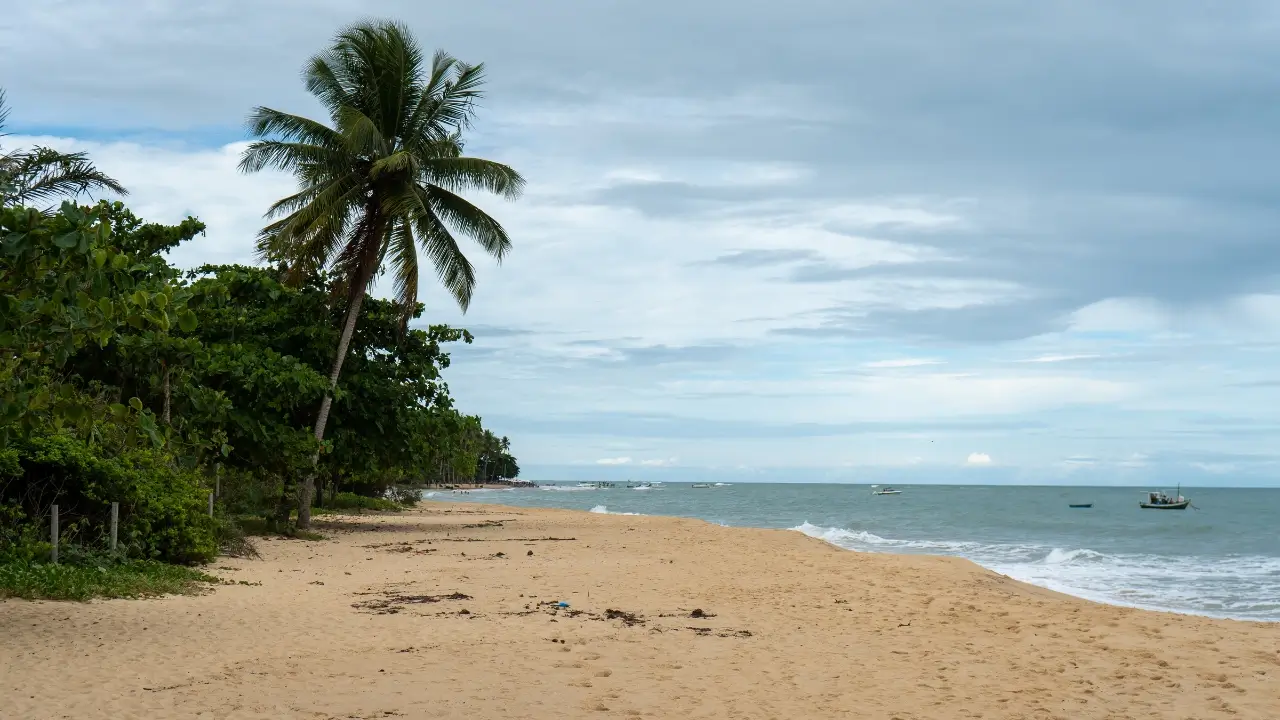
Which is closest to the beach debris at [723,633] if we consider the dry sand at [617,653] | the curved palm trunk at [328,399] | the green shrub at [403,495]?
the dry sand at [617,653]

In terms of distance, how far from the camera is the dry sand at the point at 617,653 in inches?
297

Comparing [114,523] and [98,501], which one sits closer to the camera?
[114,523]

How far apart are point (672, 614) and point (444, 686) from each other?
14.4 ft

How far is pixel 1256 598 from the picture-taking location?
755 inches

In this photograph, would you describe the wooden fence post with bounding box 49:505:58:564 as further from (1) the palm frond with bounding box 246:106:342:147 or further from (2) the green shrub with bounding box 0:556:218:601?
(1) the palm frond with bounding box 246:106:342:147

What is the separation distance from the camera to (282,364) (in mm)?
20734

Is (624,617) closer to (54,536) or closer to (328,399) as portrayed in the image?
(54,536)

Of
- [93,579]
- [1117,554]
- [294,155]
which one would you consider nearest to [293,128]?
[294,155]

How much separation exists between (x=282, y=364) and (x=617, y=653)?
13.5m

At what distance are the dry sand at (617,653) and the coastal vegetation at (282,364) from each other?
176cm

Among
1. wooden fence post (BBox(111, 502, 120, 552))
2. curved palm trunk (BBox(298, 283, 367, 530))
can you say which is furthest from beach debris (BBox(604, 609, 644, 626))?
curved palm trunk (BBox(298, 283, 367, 530))

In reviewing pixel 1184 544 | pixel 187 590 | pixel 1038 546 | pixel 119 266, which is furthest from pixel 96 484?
pixel 1184 544

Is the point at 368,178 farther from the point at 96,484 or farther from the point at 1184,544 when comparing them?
the point at 1184,544

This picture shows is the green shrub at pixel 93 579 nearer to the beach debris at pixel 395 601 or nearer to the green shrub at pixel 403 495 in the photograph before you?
the beach debris at pixel 395 601
